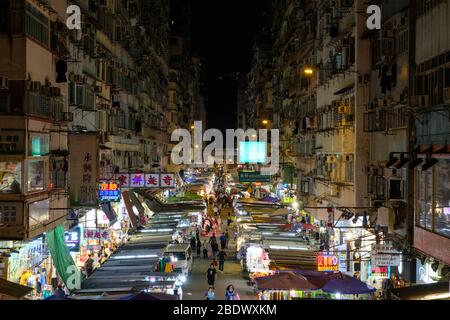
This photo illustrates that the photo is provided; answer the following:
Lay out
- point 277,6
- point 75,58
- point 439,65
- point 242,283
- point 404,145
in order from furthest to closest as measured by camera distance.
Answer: point 277,6 < point 242,283 < point 75,58 < point 404,145 < point 439,65

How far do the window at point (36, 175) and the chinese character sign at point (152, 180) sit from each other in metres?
13.5

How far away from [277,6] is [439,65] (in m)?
54.2

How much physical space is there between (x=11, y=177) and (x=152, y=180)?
1593cm

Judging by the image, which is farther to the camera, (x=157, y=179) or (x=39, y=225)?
(x=157, y=179)

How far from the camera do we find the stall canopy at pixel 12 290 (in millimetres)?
16844

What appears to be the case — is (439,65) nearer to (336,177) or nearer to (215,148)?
(336,177)

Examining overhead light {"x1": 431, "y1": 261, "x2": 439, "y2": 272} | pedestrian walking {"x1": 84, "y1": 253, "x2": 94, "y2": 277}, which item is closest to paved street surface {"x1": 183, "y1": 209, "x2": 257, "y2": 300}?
pedestrian walking {"x1": 84, "y1": 253, "x2": 94, "y2": 277}

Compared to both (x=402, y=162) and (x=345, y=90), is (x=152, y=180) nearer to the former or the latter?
(x=345, y=90)

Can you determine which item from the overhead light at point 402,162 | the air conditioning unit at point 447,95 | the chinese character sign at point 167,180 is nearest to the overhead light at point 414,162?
the overhead light at point 402,162

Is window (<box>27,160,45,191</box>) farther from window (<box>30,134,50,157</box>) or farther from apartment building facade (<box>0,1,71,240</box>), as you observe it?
window (<box>30,134,50,157</box>)

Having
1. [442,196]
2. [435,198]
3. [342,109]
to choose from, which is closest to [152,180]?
[342,109]

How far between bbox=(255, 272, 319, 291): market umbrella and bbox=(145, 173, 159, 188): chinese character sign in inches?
517

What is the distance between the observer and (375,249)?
23156 millimetres

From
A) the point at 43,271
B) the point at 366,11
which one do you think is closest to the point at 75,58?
the point at 43,271
